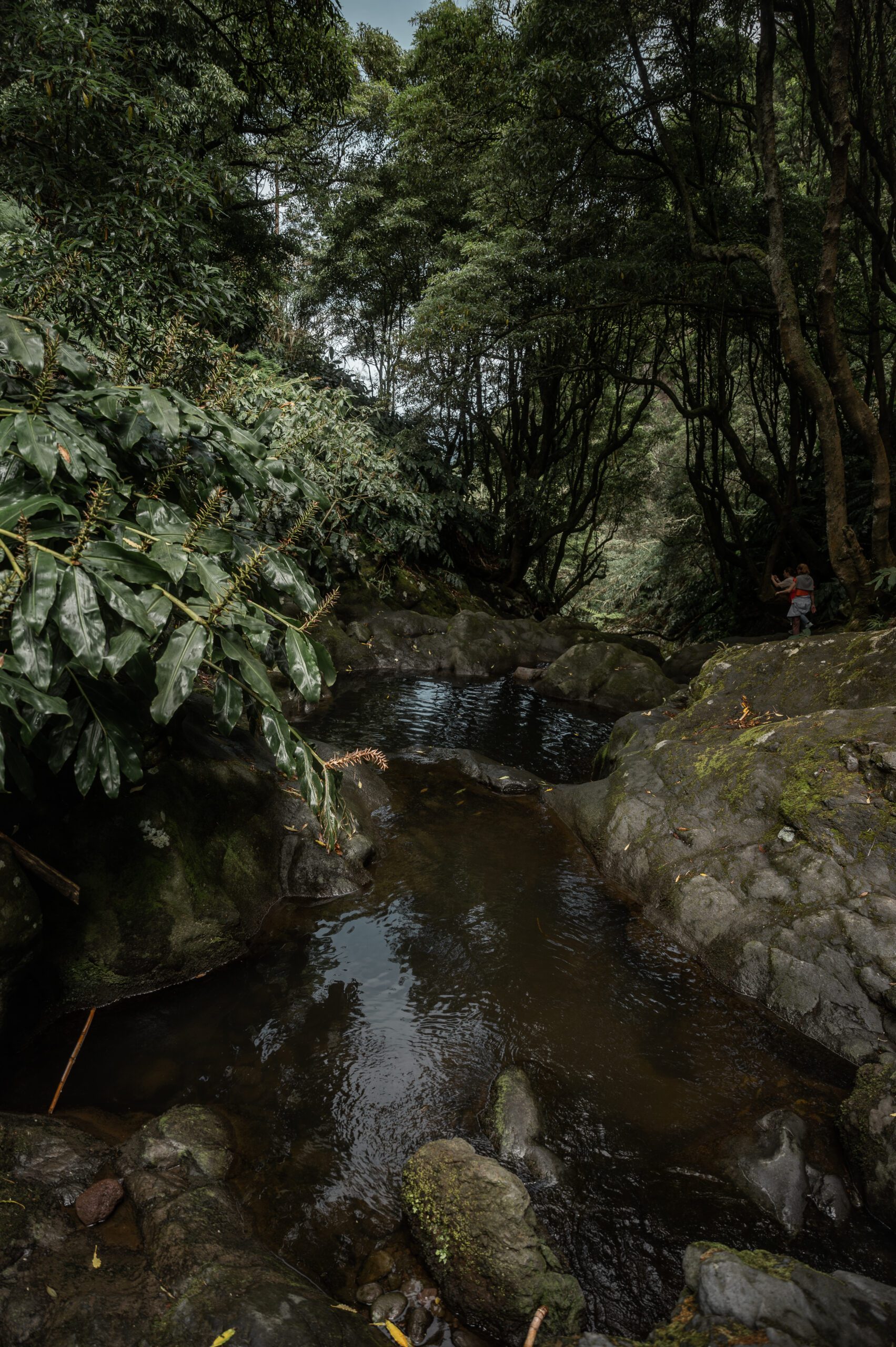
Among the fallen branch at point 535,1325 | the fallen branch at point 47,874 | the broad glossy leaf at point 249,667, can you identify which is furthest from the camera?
the fallen branch at point 47,874

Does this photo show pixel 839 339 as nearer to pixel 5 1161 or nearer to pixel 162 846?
pixel 162 846

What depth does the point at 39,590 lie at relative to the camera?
194 centimetres

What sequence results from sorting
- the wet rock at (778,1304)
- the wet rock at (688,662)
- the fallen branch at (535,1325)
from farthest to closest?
the wet rock at (688,662), the fallen branch at (535,1325), the wet rock at (778,1304)

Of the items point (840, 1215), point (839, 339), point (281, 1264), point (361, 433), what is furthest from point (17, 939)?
point (839, 339)

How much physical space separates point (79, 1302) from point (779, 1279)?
5.55 ft

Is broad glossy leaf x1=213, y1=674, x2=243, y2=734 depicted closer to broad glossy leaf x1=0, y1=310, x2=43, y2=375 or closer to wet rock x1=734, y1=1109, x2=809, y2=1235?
broad glossy leaf x1=0, y1=310, x2=43, y2=375

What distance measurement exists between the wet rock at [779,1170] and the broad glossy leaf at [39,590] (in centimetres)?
303

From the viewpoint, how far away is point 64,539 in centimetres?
228

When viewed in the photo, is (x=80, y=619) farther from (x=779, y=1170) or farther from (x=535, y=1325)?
(x=779, y=1170)

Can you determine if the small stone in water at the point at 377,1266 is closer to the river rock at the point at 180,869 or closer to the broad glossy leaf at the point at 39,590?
the river rock at the point at 180,869

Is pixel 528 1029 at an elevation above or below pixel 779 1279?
below

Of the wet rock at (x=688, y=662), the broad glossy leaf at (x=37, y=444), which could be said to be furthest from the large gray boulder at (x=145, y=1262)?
the wet rock at (x=688, y=662)

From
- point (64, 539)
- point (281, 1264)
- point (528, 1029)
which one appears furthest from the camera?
point (528, 1029)

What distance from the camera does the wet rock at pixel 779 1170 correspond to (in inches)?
91.0
